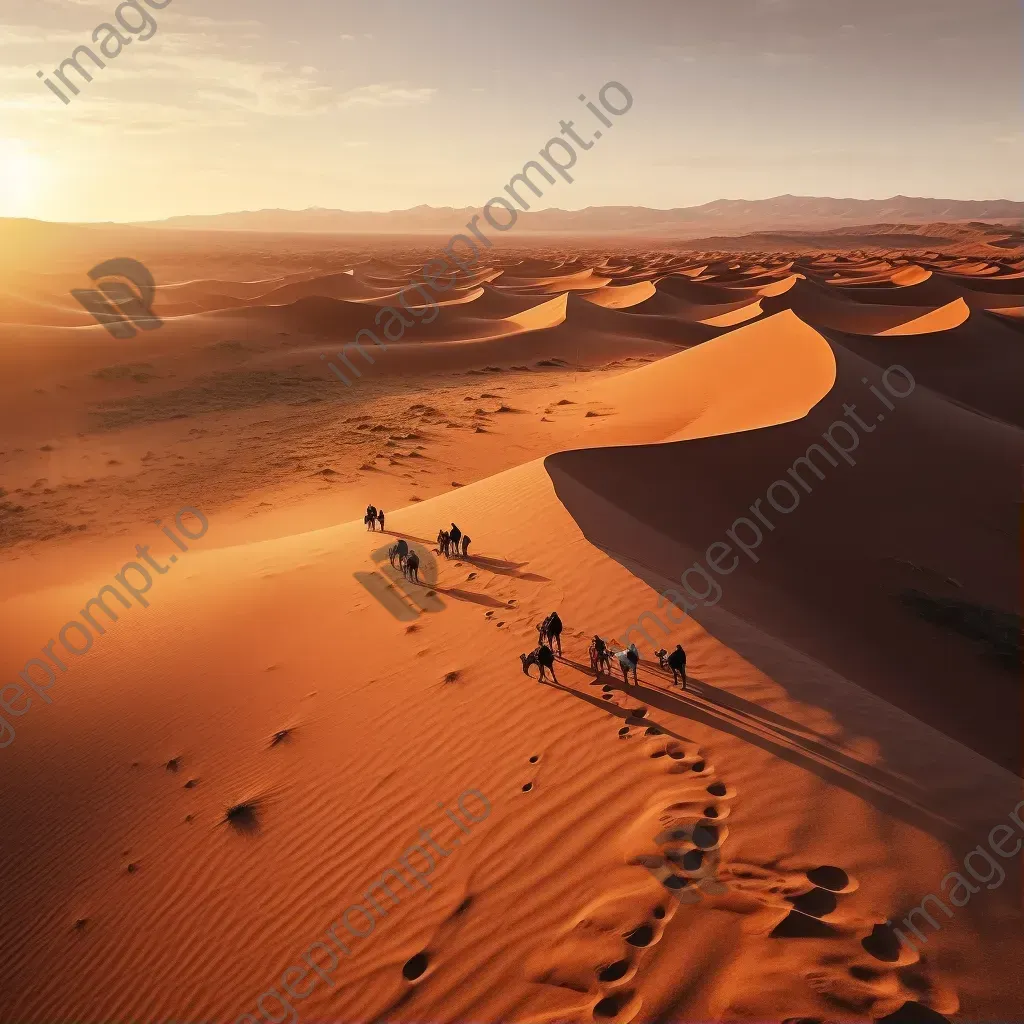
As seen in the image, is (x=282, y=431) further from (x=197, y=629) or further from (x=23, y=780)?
(x=23, y=780)

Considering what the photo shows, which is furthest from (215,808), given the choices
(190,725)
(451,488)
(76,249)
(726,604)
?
(76,249)

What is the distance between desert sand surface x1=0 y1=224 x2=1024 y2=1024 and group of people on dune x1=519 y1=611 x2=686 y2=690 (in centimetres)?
17

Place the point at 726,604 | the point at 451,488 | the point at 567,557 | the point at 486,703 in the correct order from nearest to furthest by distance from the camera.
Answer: the point at 486,703
the point at 726,604
the point at 567,557
the point at 451,488

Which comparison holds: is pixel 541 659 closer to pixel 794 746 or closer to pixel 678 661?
pixel 678 661

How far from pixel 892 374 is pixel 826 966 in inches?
730

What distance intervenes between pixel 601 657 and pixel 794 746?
2.06 meters

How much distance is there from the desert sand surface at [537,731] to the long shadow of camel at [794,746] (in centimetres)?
4

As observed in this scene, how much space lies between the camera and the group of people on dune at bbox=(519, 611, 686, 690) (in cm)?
674

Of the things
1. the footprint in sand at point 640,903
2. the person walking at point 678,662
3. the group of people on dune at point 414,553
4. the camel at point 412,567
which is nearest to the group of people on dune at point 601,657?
the person walking at point 678,662

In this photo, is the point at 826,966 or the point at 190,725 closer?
the point at 826,966

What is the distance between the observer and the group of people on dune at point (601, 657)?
6742 millimetres

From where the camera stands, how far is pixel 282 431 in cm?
2453

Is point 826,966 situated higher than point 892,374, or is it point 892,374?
point 892,374

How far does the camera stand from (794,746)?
5703 millimetres
